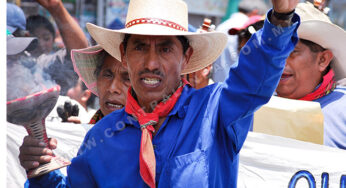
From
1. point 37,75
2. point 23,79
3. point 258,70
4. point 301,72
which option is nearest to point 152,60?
point 258,70

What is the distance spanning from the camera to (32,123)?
232cm

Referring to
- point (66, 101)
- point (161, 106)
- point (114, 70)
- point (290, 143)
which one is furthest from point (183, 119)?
point (66, 101)

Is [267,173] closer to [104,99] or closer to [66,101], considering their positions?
[104,99]

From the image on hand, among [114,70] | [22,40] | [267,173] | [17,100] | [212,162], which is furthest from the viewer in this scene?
[114,70]

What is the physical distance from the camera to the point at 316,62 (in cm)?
360

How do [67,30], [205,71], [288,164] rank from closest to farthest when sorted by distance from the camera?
1. [288,164]
2. [67,30]
3. [205,71]

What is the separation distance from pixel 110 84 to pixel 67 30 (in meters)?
0.68

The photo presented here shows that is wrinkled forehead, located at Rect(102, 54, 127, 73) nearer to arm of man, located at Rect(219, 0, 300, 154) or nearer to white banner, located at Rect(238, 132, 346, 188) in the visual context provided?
white banner, located at Rect(238, 132, 346, 188)

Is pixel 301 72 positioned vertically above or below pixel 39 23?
above

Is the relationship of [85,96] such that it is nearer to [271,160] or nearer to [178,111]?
[271,160]

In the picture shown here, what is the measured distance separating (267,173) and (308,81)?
2.62 feet

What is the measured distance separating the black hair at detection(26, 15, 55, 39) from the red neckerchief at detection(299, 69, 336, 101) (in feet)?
7.52

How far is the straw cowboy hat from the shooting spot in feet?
11.3

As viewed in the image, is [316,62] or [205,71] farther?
[205,71]
